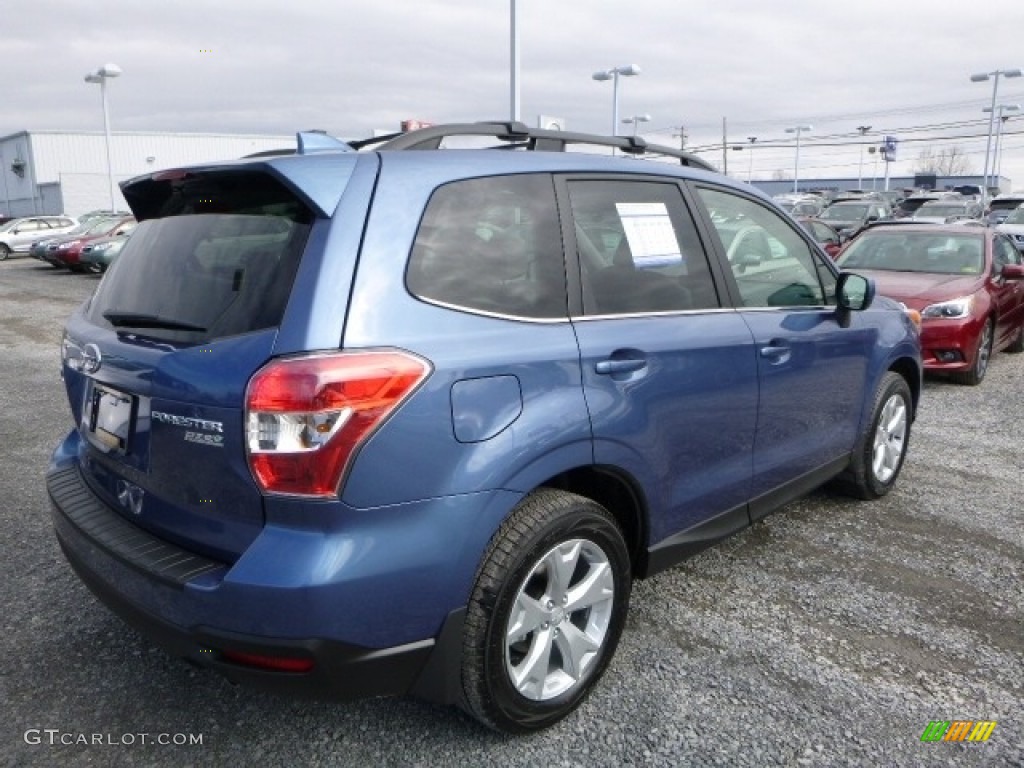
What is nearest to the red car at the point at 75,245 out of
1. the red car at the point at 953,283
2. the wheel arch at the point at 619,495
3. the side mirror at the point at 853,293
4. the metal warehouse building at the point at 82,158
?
the red car at the point at 953,283

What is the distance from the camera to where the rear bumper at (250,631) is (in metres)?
2.00

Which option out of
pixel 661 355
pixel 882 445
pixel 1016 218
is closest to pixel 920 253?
pixel 882 445

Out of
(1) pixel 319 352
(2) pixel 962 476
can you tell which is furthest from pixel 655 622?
(2) pixel 962 476

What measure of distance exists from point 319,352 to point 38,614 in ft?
7.03

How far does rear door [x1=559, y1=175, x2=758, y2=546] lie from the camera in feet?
8.45

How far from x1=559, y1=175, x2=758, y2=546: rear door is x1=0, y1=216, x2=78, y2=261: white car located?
2887 cm

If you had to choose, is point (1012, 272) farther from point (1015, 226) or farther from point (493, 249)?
point (1015, 226)

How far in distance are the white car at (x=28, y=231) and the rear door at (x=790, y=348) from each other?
94.0 feet

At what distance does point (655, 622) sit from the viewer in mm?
3207

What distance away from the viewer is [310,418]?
6.48 feet

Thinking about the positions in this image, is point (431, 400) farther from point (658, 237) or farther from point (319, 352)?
point (658, 237)

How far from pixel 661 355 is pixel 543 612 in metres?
0.91

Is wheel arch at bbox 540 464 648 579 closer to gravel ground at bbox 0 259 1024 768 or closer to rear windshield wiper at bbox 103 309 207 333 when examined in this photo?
gravel ground at bbox 0 259 1024 768

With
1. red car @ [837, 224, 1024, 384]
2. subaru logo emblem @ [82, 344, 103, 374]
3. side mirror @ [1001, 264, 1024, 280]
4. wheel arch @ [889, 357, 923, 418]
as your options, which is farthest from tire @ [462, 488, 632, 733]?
side mirror @ [1001, 264, 1024, 280]
